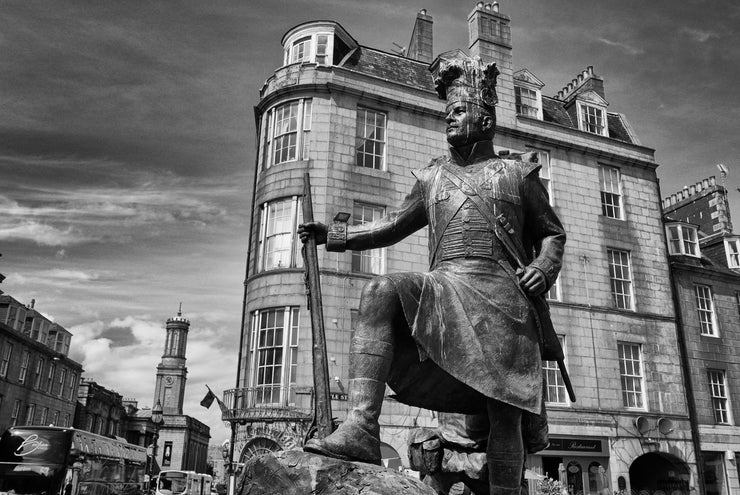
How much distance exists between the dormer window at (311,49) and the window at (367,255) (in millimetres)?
5640

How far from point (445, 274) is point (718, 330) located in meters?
28.0

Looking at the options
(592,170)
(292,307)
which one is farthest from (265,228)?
(592,170)

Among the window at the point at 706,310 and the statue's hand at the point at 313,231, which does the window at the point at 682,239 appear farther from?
the statue's hand at the point at 313,231

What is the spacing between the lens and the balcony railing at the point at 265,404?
19453 mm

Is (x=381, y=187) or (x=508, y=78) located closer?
(x=381, y=187)

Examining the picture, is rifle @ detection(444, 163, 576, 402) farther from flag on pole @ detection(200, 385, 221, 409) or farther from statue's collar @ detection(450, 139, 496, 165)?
flag on pole @ detection(200, 385, 221, 409)

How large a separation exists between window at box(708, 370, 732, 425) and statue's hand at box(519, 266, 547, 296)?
26351mm

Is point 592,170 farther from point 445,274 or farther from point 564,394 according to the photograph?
point 445,274

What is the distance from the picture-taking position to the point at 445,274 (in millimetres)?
3625

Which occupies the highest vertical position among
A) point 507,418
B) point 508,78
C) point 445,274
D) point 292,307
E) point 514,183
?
point 508,78

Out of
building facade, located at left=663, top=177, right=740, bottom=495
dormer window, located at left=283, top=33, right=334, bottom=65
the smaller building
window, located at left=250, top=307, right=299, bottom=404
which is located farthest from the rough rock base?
the smaller building

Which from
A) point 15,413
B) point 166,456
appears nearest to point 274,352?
point 15,413

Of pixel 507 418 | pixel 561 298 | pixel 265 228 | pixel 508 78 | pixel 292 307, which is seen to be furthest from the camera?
pixel 508 78

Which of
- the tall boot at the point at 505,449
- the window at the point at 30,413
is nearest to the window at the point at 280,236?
the tall boot at the point at 505,449
